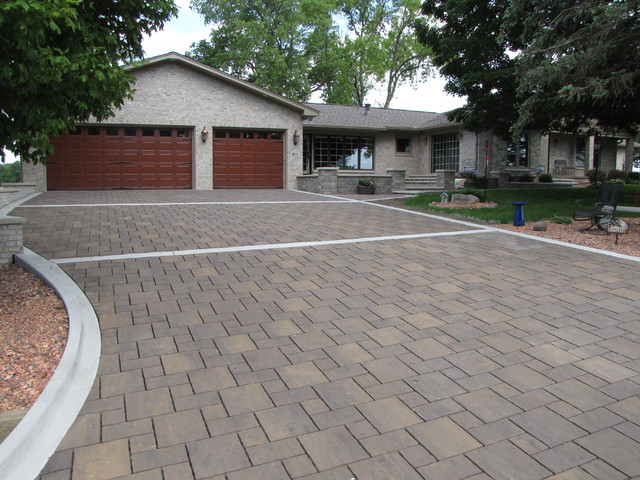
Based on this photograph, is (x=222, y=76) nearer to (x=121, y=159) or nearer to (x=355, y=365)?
(x=121, y=159)

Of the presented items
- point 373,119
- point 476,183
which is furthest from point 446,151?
point 476,183

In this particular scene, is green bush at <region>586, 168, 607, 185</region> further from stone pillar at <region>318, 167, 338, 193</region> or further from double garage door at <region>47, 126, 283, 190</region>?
double garage door at <region>47, 126, 283, 190</region>

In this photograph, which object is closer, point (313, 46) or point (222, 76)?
point (222, 76)

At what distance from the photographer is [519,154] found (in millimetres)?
23516

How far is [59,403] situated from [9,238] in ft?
14.0

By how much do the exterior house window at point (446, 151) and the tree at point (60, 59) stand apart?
1996 centimetres

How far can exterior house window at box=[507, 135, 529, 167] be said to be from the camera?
23.4 m

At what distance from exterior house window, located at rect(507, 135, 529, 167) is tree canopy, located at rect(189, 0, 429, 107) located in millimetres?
12907

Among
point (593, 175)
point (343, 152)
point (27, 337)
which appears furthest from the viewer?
point (343, 152)

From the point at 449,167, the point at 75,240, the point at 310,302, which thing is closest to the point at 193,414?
the point at 310,302

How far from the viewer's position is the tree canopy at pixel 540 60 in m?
9.59

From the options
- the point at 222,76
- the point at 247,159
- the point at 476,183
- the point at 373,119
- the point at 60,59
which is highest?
the point at 222,76

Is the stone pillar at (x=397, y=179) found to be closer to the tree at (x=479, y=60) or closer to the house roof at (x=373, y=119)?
the house roof at (x=373, y=119)

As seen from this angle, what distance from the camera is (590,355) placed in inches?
150
